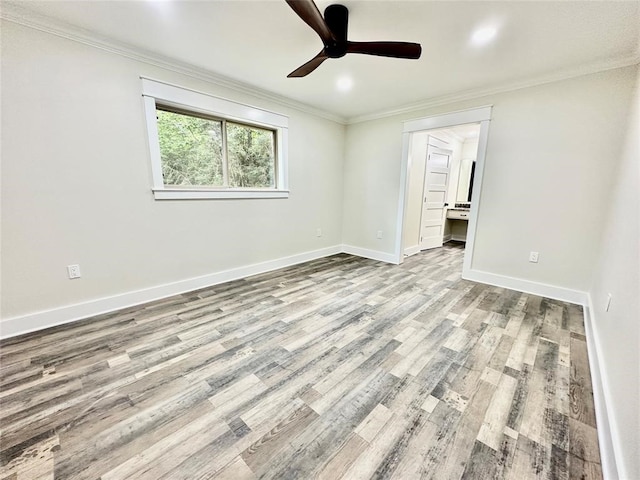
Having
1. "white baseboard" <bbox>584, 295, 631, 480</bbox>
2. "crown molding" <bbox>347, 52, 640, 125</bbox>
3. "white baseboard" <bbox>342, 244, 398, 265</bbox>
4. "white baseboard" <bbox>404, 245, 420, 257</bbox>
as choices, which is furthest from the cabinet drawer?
"white baseboard" <bbox>584, 295, 631, 480</bbox>

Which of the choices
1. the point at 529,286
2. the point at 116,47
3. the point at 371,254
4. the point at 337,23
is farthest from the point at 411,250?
the point at 116,47

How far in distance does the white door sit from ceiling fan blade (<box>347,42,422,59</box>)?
314 cm

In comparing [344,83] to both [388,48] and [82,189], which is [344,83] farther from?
[82,189]

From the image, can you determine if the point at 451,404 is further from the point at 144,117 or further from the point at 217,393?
the point at 144,117

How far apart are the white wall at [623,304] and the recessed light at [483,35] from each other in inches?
48.7

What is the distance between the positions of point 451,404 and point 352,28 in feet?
8.78

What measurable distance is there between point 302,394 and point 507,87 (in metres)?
3.76

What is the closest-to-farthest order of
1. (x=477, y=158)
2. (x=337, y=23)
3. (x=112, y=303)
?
(x=337, y=23)
(x=112, y=303)
(x=477, y=158)

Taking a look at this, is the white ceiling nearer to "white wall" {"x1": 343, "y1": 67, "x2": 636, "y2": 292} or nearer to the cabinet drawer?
"white wall" {"x1": 343, "y1": 67, "x2": 636, "y2": 292}

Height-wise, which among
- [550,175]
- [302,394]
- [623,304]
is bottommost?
[302,394]

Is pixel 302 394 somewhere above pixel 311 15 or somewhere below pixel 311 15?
below

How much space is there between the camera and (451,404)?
57.7 inches

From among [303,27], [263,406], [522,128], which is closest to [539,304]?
[522,128]

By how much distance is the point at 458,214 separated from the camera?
577 cm
